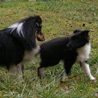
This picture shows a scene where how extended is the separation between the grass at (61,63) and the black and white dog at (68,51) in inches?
12.1

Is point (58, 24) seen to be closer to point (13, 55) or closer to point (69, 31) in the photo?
point (69, 31)

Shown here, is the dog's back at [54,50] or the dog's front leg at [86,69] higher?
the dog's back at [54,50]

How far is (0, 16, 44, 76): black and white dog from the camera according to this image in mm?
4293

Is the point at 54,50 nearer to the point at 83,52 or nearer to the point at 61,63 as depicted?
the point at 83,52

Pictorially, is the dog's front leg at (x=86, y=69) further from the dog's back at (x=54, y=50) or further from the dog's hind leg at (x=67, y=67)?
the dog's back at (x=54, y=50)

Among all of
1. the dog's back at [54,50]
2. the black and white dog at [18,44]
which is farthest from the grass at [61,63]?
the dog's back at [54,50]

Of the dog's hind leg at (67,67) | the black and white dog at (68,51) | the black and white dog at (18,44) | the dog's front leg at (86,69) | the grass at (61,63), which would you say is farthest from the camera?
the dog's front leg at (86,69)

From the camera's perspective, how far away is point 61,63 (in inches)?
221

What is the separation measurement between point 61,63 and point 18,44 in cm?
169

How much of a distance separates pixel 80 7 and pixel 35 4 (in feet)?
10.3

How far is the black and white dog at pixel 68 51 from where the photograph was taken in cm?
447

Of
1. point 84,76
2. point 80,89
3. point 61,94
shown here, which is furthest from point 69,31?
point 61,94

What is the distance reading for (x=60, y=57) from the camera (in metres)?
4.76

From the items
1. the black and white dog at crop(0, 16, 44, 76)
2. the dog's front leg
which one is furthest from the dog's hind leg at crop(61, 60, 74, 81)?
the black and white dog at crop(0, 16, 44, 76)
